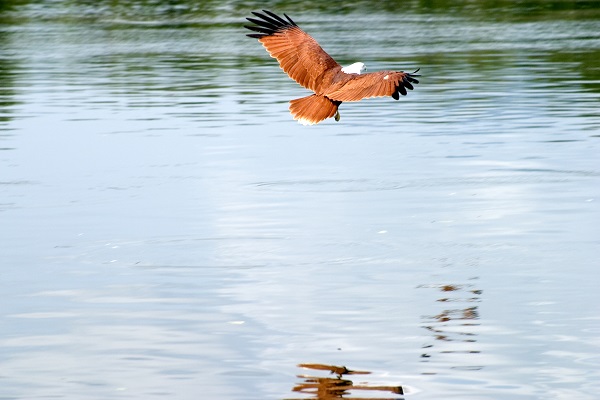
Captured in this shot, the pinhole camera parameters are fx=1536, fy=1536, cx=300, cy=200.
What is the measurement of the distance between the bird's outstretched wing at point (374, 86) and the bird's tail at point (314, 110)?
25cm

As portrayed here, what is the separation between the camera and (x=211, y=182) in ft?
48.2

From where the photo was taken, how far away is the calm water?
830cm

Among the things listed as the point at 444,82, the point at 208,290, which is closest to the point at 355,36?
the point at 444,82

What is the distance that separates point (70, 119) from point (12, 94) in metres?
3.57

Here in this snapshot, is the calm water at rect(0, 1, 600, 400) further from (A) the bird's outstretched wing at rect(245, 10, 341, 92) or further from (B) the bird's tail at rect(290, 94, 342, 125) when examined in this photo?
(A) the bird's outstretched wing at rect(245, 10, 341, 92)

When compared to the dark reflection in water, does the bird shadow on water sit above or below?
above

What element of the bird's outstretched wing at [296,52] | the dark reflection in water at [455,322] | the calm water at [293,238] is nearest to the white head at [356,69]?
the bird's outstretched wing at [296,52]

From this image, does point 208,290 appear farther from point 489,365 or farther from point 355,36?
point 355,36

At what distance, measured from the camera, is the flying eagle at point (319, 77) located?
11125mm

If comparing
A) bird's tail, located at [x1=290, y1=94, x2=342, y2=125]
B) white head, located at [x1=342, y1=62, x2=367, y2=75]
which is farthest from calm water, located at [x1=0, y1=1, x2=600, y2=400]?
white head, located at [x1=342, y1=62, x2=367, y2=75]

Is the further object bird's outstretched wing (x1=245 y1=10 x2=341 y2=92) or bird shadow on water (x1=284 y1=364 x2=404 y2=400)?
bird's outstretched wing (x1=245 y1=10 x2=341 y2=92)

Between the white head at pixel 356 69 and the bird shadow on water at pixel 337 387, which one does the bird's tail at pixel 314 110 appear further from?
the bird shadow on water at pixel 337 387

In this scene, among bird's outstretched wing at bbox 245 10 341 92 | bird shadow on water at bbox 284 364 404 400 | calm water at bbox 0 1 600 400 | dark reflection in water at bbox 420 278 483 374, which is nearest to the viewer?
bird shadow on water at bbox 284 364 404 400

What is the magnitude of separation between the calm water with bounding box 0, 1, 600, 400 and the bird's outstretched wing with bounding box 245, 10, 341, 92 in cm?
121
